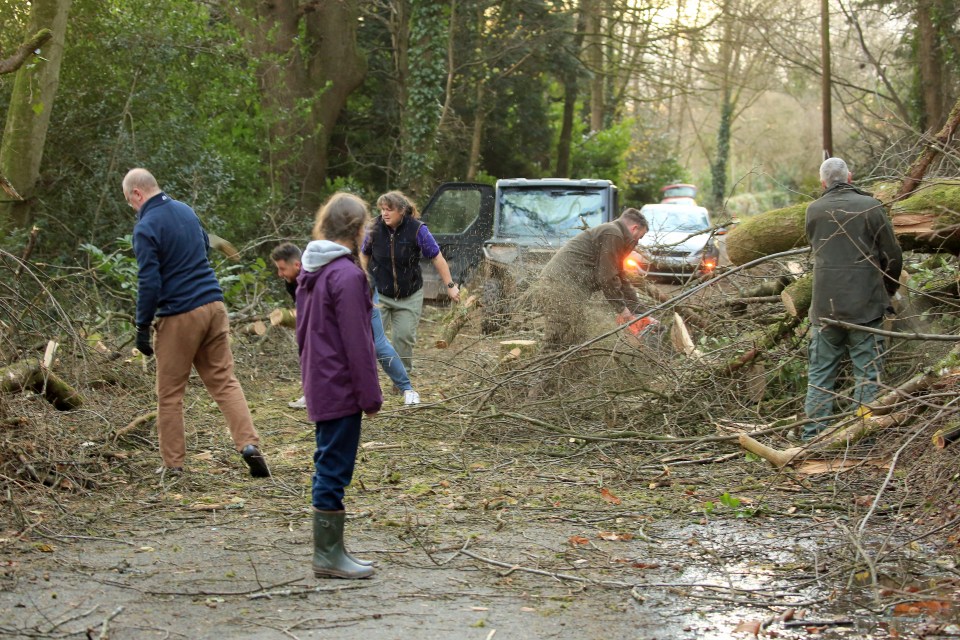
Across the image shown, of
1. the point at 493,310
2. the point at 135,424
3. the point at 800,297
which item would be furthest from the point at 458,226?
the point at 135,424

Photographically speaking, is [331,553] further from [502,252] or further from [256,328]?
[502,252]

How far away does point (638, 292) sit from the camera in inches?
371

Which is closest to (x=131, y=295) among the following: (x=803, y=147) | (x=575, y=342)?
(x=575, y=342)

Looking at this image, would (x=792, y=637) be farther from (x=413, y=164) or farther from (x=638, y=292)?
(x=413, y=164)

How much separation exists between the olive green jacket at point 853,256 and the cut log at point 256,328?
6.23m

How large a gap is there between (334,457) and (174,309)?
92.1 inches

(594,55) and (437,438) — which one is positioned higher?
(594,55)

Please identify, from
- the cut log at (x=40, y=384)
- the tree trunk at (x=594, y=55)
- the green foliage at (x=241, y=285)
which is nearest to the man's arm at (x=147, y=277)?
the cut log at (x=40, y=384)

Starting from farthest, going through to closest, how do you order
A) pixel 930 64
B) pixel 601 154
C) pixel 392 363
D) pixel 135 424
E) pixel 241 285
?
pixel 601 154 → pixel 930 64 → pixel 241 285 → pixel 392 363 → pixel 135 424

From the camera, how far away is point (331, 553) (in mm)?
4621

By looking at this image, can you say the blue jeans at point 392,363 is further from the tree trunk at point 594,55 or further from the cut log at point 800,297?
the tree trunk at point 594,55

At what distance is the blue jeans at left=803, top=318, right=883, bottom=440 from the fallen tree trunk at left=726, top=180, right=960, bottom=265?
760 mm

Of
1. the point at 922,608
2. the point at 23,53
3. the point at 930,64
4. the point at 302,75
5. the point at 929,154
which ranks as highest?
the point at 930,64

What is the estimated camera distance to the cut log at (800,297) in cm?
Answer: 797
